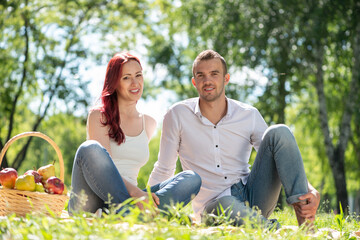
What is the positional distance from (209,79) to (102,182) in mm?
1404

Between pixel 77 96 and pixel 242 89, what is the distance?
530 cm

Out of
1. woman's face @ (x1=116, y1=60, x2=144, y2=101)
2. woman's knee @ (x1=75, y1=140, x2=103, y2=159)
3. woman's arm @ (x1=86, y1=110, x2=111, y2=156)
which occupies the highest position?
woman's face @ (x1=116, y1=60, x2=144, y2=101)

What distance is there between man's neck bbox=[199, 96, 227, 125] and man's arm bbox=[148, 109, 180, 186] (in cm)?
28

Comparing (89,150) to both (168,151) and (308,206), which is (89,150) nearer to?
(168,151)

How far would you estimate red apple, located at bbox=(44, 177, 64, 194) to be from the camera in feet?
12.0

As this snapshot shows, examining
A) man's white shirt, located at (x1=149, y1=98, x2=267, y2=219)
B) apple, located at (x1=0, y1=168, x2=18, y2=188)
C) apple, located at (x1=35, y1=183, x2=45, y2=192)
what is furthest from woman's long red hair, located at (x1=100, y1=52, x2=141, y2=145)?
apple, located at (x1=0, y1=168, x2=18, y2=188)

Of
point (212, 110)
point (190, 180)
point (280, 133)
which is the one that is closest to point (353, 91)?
point (212, 110)

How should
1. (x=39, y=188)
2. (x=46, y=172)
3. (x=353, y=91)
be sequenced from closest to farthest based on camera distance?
(x=39, y=188) < (x=46, y=172) < (x=353, y=91)

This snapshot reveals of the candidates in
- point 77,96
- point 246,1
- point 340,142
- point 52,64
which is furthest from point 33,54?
point 340,142

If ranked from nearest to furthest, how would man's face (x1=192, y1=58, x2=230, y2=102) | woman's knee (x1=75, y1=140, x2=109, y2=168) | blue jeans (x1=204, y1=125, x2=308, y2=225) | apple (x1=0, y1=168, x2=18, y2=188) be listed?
woman's knee (x1=75, y1=140, x2=109, y2=168) → blue jeans (x1=204, y1=125, x2=308, y2=225) → apple (x1=0, y1=168, x2=18, y2=188) → man's face (x1=192, y1=58, x2=230, y2=102)

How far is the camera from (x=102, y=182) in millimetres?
3348

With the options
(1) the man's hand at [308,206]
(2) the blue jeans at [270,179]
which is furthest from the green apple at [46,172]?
(1) the man's hand at [308,206]

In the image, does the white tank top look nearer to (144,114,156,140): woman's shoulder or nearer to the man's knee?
(144,114,156,140): woman's shoulder

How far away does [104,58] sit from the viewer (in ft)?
43.2
